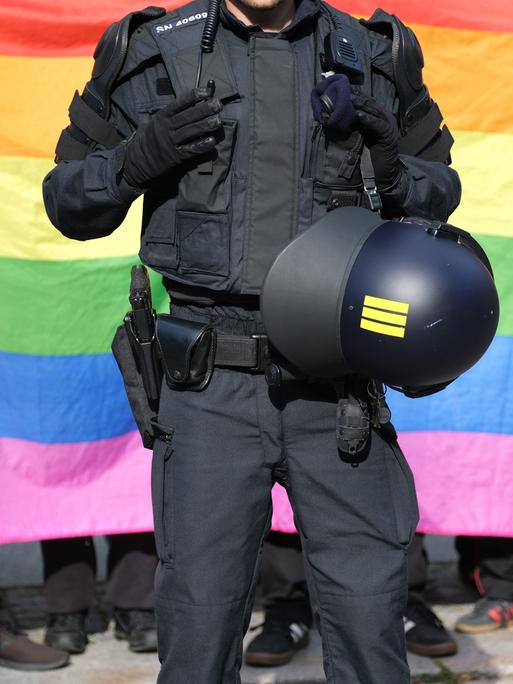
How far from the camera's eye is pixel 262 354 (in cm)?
247

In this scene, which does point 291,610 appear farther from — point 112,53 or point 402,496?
point 112,53

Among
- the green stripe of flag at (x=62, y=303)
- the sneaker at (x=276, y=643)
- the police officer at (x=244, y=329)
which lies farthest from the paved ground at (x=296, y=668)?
the police officer at (x=244, y=329)

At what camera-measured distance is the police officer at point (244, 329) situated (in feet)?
8.03

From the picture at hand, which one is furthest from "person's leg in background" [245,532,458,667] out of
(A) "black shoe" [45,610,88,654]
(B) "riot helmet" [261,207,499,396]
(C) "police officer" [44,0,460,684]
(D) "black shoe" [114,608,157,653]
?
(B) "riot helmet" [261,207,499,396]

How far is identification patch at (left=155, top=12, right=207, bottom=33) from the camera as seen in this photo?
8.24ft

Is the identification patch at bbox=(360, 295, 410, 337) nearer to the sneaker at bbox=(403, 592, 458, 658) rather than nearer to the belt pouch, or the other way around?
the belt pouch

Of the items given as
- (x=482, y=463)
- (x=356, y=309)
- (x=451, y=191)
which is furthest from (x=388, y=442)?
(x=482, y=463)

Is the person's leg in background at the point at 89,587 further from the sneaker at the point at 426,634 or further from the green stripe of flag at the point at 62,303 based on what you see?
the sneaker at the point at 426,634

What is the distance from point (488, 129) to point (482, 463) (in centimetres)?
105

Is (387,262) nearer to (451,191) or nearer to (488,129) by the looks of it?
(451,191)

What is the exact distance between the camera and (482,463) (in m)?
3.87

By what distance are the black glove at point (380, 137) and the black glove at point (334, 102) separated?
0.11 ft

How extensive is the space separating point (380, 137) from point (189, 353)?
1.89 feet

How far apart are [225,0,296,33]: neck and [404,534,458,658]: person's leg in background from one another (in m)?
1.72
